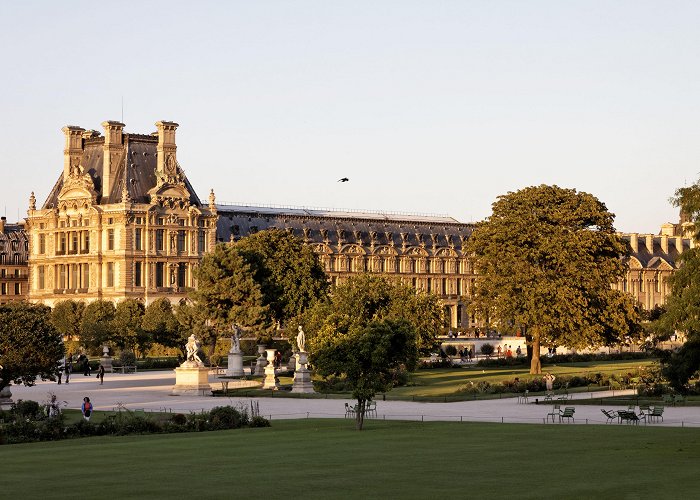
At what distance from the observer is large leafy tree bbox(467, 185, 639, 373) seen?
316ft

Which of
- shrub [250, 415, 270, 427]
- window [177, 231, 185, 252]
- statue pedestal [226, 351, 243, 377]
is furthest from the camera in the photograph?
window [177, 231, 185, 252]

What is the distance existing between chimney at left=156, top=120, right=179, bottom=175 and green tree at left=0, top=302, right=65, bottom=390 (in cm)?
9132

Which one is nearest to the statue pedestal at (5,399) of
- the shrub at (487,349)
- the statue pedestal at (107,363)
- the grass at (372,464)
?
the grass at (372,464)

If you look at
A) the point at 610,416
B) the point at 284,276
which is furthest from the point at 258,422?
the point at 284,276

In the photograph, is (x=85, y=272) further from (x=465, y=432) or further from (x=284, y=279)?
(x=465, y=432)

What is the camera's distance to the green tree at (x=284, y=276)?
121m

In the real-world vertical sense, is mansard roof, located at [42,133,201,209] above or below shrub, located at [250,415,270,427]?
above

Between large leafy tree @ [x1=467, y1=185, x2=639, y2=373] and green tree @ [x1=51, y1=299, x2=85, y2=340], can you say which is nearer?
large leafy tree @ [x1=467, y1=185, x2=639, y2=373]

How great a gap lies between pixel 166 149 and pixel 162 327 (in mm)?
39677

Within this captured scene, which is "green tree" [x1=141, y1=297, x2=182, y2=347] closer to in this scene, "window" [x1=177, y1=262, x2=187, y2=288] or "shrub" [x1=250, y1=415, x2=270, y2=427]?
"window" [x1=177, y1=262, x2=187, y2=288]

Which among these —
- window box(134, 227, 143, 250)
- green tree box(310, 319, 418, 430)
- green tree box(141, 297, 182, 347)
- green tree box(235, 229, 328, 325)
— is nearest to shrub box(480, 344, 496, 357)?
green tree box(235, 229, 328, 325)

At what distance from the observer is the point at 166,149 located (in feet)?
550

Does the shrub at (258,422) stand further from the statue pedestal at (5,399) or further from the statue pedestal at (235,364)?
the statue pedestal at (235,364)

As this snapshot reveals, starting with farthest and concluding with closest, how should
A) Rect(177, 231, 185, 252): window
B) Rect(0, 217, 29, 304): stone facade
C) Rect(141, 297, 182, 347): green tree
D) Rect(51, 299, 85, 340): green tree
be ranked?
Rect(0, 217, 29, 304): stone facade, Rect(177, 231, 185, 252): window, Rect(51, 299, 85, 340): green tree, Rect(141, 297, 182, 347): green tree
